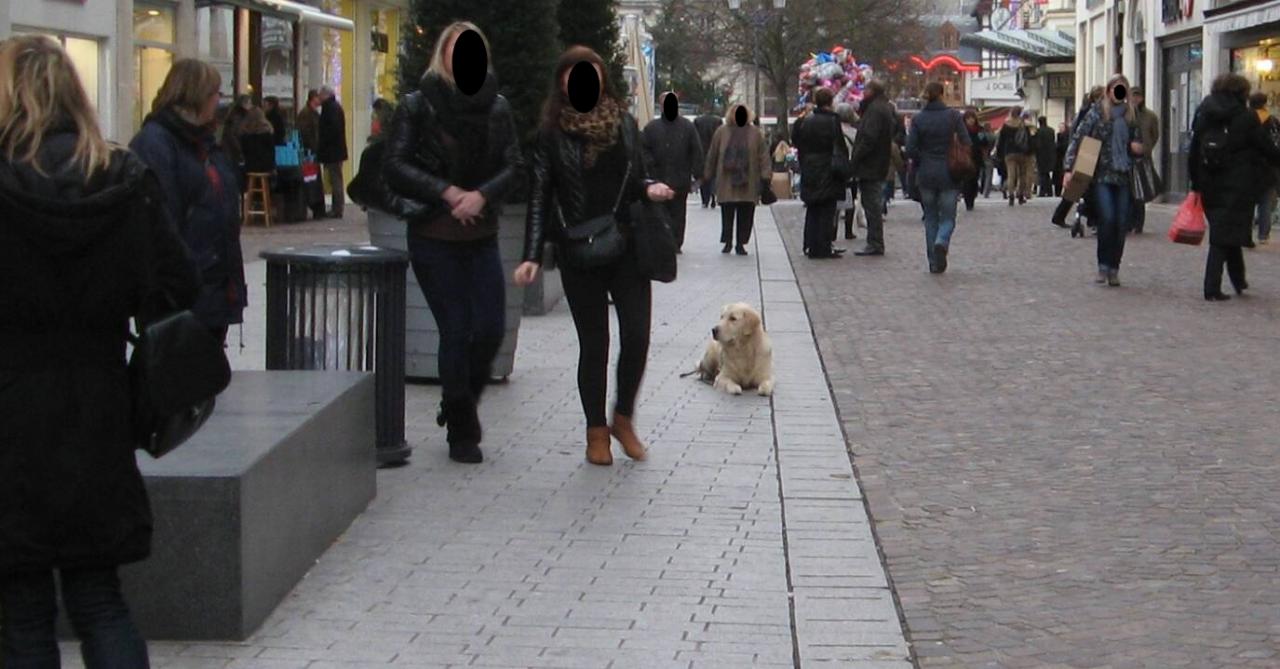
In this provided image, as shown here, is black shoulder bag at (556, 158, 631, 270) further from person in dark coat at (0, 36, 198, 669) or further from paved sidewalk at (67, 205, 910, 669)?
person in dark coat at (0, 36, 198, 669)

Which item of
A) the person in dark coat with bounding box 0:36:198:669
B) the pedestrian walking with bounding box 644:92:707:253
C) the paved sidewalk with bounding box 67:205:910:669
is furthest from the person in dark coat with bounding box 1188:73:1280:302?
the person in dark coat with bounding box 0:36:198:669

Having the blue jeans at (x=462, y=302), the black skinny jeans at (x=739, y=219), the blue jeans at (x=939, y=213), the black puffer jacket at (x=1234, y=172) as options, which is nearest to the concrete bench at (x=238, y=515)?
the blue jeans at (x=462, y=302)

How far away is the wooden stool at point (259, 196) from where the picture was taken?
2438 cm

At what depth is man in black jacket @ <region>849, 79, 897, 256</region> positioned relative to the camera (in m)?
19.2

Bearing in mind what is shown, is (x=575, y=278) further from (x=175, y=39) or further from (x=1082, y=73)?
(x=1082, y=73)

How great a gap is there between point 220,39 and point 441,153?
1990 cm

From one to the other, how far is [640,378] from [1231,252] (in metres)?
8.49

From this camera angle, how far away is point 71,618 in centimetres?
396

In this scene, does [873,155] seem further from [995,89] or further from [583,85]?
[995,89]

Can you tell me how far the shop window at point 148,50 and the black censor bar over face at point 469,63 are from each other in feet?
53.5

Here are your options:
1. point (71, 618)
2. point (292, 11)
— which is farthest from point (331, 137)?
point (71, 618)

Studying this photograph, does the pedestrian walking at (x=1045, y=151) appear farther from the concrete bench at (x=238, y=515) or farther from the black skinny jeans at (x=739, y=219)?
the concrete bench at (x=238, y=515)

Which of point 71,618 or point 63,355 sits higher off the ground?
point 63,355

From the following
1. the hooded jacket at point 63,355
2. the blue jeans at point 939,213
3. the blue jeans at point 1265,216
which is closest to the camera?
the hooded jacket at point 63,355
